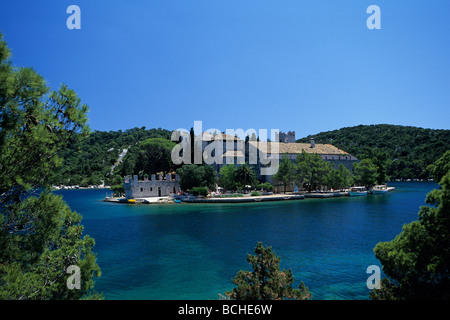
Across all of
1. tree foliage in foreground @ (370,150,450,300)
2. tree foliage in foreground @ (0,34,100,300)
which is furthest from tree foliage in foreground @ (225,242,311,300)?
tree foliage in foreground @ (0,34,100,300)

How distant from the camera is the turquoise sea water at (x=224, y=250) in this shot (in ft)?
39.1

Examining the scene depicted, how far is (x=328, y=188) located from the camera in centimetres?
5866

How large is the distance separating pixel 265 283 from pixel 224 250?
34.6 ft

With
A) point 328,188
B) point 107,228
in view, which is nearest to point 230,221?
point 107,228

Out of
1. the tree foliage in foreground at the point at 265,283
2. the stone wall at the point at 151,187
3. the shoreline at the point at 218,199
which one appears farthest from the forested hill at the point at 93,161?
the tree foliage in foreground at the point at 265,283

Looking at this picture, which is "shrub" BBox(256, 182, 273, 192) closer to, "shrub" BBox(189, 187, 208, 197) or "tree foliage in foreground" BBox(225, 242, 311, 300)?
"shrub" BBox(189, 187, 208, 197)

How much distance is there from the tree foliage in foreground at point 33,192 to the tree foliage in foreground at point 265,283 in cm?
365

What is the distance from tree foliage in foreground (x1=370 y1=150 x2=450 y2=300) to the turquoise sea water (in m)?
3.15

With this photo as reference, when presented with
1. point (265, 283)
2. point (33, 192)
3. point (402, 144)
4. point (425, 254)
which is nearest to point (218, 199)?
point (265, 283)

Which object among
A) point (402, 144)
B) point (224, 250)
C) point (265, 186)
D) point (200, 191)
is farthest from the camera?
point (402, 144)

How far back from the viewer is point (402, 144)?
111938mm

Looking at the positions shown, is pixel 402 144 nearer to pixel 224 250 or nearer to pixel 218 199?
pixel 218 199

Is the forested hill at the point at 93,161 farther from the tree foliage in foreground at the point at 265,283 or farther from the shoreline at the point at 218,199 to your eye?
the tree foliage in foreground at the point at 265,283
